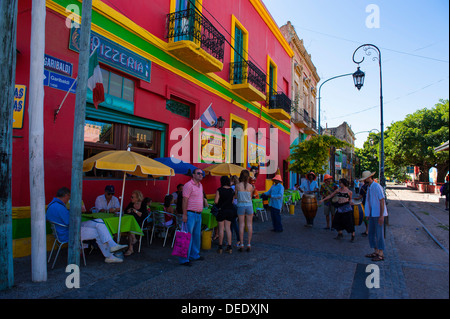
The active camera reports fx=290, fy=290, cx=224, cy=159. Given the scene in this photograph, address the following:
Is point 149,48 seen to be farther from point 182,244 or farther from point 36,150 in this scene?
point 182,244

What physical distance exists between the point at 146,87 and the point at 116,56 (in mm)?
1107

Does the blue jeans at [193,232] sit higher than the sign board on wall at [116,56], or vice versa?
the sign board on wall at [116,56]

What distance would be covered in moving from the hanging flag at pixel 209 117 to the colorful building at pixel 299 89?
965cm

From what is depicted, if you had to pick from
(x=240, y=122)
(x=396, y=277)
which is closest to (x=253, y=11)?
(x=240, y=122)

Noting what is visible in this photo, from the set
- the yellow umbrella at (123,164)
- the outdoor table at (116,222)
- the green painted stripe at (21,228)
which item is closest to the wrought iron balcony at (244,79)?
the yellow umbrella at (123,164)

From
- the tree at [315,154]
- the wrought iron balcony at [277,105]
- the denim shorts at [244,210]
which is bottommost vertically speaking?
the denim shorts at [244,210]

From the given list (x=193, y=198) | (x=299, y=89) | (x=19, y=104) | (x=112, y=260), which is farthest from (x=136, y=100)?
(x=299, y=89)

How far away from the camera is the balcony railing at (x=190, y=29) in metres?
8.85

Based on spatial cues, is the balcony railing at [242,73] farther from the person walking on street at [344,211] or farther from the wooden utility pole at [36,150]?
the wooden utility pole at [36,150]

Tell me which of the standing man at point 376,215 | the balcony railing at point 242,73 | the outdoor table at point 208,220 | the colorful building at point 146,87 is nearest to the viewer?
the standing man at point 376,215

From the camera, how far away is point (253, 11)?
14.6 m

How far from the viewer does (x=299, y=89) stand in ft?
75.3

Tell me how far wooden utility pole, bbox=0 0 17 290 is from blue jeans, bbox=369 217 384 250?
6150 mm
